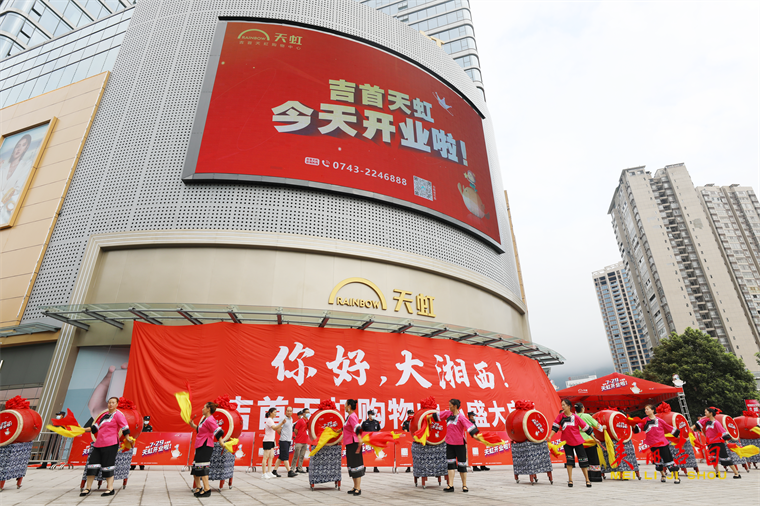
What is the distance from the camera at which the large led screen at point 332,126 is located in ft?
53.9

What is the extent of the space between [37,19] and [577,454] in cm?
5101

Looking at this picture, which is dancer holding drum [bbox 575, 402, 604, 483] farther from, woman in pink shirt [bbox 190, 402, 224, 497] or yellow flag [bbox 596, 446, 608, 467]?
woman in pink shirt [bbox 190, 402, 224, 497]

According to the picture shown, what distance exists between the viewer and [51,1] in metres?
36.7

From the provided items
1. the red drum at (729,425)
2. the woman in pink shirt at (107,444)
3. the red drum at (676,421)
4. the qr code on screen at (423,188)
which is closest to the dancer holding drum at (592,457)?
the red drum at (676,421)

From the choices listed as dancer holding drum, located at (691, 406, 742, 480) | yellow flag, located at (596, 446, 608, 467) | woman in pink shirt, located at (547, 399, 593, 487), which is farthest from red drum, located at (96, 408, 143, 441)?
dancer holding drum, located at (691, 406, 742, 480)

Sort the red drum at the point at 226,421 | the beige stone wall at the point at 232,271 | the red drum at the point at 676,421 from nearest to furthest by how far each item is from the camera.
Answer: the red drum at the point at 226,421 → the red drum at the point at 676,421 → the beige stone wall at the point at 232,271

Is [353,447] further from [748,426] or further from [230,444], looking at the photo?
[748,426]

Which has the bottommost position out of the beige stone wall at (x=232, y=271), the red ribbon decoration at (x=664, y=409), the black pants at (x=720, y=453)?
the black pants at (x=720, y=453)

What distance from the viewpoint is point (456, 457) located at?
24.9ft

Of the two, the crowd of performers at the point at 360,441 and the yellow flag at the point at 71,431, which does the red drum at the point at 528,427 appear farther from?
the yellow flag at the point at 71,431

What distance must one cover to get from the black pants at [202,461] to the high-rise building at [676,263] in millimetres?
70131

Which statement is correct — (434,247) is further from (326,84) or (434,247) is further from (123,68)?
(123,68)

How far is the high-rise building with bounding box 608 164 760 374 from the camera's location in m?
57.9

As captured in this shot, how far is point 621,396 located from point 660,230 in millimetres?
61997
